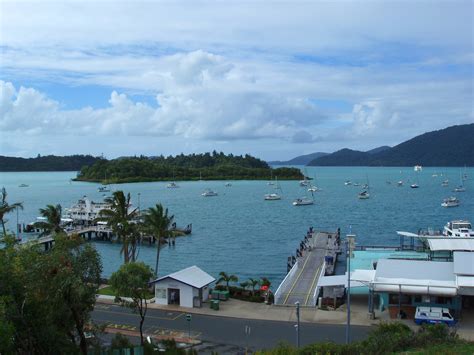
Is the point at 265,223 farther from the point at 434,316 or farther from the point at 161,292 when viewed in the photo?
the point at 434,316

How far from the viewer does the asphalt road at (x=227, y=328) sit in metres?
29.3

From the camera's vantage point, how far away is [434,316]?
32312 millimetres

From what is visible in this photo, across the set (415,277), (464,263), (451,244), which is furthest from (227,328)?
(451,244)

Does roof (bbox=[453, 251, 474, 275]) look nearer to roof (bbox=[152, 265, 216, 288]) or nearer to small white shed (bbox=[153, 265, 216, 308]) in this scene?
roof (bbox=[152, 265, 216, 288])

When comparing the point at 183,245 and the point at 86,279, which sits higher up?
the point at 86,279

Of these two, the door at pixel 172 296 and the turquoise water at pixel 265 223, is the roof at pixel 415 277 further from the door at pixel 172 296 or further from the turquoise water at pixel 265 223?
the turquoise water at pixel 265 223

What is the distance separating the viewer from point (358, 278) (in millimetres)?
37906

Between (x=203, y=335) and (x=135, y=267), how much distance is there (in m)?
6.24

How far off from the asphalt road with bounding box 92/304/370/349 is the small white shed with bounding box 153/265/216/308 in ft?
5.77

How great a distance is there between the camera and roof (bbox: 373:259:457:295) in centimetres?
3444

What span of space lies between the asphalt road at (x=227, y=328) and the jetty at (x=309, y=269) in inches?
211

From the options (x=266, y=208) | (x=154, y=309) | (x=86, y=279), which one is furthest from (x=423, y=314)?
(x=266, y=208)

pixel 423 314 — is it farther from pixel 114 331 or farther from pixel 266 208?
pixel 266 208

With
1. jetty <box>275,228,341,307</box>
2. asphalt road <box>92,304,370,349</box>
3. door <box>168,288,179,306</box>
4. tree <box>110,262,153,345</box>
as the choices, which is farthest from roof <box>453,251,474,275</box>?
tree <box>110,262,153,345</box>
